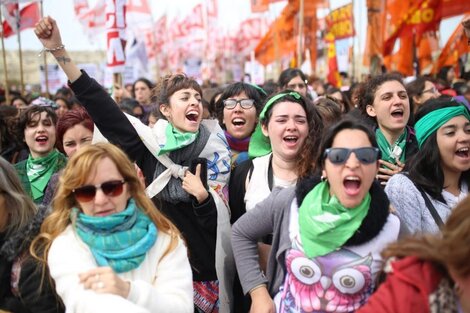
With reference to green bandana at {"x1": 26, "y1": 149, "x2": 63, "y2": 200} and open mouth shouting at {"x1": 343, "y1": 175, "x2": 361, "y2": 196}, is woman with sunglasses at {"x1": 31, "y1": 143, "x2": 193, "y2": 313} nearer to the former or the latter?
open mouth shouting at {"x1": 343, "y1": 175, "x2": 361, "y2": 196}

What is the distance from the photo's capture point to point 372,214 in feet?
8.13

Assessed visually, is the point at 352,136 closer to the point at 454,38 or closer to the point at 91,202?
the point at 91,202

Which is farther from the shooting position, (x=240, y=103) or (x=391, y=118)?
(x=240, y=103)

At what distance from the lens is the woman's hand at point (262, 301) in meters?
2.80

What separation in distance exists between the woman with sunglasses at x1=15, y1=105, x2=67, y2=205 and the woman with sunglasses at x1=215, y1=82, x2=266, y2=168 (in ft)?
4.49

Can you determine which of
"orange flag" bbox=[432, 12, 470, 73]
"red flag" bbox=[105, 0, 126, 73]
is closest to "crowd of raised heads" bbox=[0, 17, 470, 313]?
"red flag" bbox=[105, 0, 126, 73]

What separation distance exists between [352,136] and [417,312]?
2.95ft

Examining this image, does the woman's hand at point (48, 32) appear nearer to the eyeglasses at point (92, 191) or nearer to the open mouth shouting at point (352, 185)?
the eyeglasses at point (92, 191)

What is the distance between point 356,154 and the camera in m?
2.47

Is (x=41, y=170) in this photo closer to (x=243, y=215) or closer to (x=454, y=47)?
(x=243, y=215)

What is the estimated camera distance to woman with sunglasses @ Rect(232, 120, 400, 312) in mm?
2447

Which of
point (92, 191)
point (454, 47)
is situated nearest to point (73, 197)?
point (92, 191)

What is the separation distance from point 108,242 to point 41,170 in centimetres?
241

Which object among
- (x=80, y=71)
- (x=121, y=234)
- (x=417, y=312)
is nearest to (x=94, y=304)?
(x=121, y=234)
